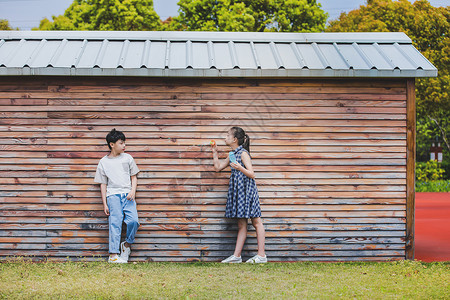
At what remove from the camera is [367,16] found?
68.6ft

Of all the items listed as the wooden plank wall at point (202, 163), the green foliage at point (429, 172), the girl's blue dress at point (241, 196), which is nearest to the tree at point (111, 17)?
the green foliage at point (429, 172)

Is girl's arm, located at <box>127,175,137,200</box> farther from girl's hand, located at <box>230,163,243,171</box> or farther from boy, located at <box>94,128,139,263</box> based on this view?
girl's hand, located at <box>230,163,243,171</box>

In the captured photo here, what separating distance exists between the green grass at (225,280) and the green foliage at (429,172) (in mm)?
14355

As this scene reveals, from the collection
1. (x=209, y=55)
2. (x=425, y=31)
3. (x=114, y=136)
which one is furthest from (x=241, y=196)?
(x=425, y=31)

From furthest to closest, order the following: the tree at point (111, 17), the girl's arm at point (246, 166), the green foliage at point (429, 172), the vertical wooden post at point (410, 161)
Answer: the tree at point (111, 17), the green foliage at point (429, 172), the vertical wooden post at point (410, 161), the girl's arm at point (246, 166)

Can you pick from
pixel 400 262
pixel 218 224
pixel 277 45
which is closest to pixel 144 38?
pixel 277 45

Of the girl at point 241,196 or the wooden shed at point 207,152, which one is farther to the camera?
the wooden shed at point 207,152

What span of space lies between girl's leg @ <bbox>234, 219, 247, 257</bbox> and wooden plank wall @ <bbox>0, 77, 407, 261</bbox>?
9.0 inches

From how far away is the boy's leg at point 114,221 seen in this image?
605cm

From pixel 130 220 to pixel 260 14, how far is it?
66.8 feet

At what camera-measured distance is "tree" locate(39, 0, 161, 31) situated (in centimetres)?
2286

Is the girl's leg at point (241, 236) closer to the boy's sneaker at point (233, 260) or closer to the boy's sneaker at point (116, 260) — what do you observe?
the boy's sneaker at point (233, 260)

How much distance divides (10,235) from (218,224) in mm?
2761

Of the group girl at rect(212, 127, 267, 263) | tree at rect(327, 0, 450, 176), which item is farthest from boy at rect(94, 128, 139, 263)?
tree at rect(327, 0, 450, 176)
